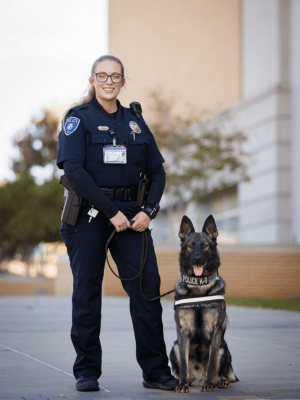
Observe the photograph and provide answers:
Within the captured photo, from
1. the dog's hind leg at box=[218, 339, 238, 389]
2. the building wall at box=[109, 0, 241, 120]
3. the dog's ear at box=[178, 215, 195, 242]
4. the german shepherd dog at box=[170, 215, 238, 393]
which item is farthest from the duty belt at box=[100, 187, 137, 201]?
the building wall at box=[109, 0, 241, 120]

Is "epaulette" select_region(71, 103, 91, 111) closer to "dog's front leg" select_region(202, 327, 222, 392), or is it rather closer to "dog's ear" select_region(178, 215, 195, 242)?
"dog's ear" select_region(178, 215, 195, 242)

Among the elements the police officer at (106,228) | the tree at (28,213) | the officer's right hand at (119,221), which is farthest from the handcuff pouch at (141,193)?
the tree at (28,213)

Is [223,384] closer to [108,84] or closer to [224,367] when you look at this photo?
[224,367]

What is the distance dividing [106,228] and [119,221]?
272 mm

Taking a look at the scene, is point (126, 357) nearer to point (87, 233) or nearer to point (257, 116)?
point (87, 233)

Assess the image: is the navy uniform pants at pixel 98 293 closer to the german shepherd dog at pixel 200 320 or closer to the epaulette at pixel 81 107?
the german shepherd dog at pixel 200 320

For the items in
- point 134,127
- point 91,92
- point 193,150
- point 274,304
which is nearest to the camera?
point 134,127

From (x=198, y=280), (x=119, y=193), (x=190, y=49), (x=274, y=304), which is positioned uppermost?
(x=190, y=49)

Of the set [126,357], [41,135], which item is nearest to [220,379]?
[126,357]

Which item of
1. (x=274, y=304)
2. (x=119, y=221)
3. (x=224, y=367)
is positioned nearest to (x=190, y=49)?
(x=274, y=304)

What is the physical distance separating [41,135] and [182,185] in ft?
92.7

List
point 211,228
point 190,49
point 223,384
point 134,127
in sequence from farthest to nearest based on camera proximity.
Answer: point 190,49 → point 134,127 → point 211,228 → point 223,384

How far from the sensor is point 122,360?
6602 mm

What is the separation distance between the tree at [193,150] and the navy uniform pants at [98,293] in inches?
703
